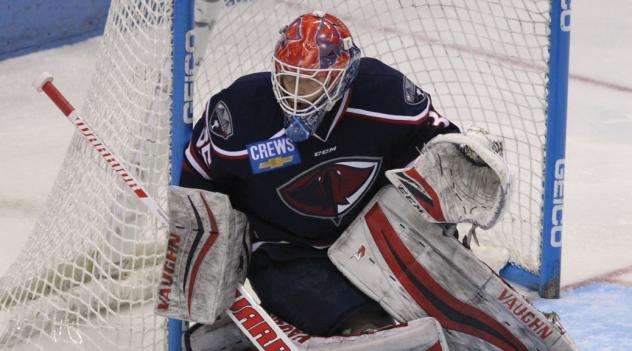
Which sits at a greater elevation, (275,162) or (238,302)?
(275,162)

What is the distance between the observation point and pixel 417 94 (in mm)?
2580

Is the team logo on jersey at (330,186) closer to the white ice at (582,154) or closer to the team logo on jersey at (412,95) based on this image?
the team logo on jersey at (412,95)

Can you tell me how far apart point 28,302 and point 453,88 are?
186 centimetres

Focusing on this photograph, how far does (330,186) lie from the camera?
2.57 metres

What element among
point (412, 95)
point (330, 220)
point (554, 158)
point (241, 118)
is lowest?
point (554, 158)

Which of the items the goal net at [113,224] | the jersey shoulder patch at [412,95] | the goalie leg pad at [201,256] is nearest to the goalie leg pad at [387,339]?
the goalie leg pad at [201,256]

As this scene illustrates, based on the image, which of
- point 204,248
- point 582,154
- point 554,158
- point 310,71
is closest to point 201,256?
point 204,248

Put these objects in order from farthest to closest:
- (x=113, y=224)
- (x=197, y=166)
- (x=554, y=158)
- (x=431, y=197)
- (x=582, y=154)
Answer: (x=582, y=154) → (x=554, y=158) → (x=113, y=224) → (x=197, y=166) → (x=431, y=197)

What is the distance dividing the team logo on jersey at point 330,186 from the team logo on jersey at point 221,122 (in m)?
0.15

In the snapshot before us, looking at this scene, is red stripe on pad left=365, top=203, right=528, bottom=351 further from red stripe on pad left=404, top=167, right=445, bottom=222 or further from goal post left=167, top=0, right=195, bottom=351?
goal post left=167, top=0, right=195, bottom=351

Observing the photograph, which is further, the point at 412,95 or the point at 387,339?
the point at 412,95

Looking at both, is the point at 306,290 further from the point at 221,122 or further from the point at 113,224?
the point at 113,224

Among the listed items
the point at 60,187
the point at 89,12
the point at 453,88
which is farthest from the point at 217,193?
the point at 89,12

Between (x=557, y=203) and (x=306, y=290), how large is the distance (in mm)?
935
